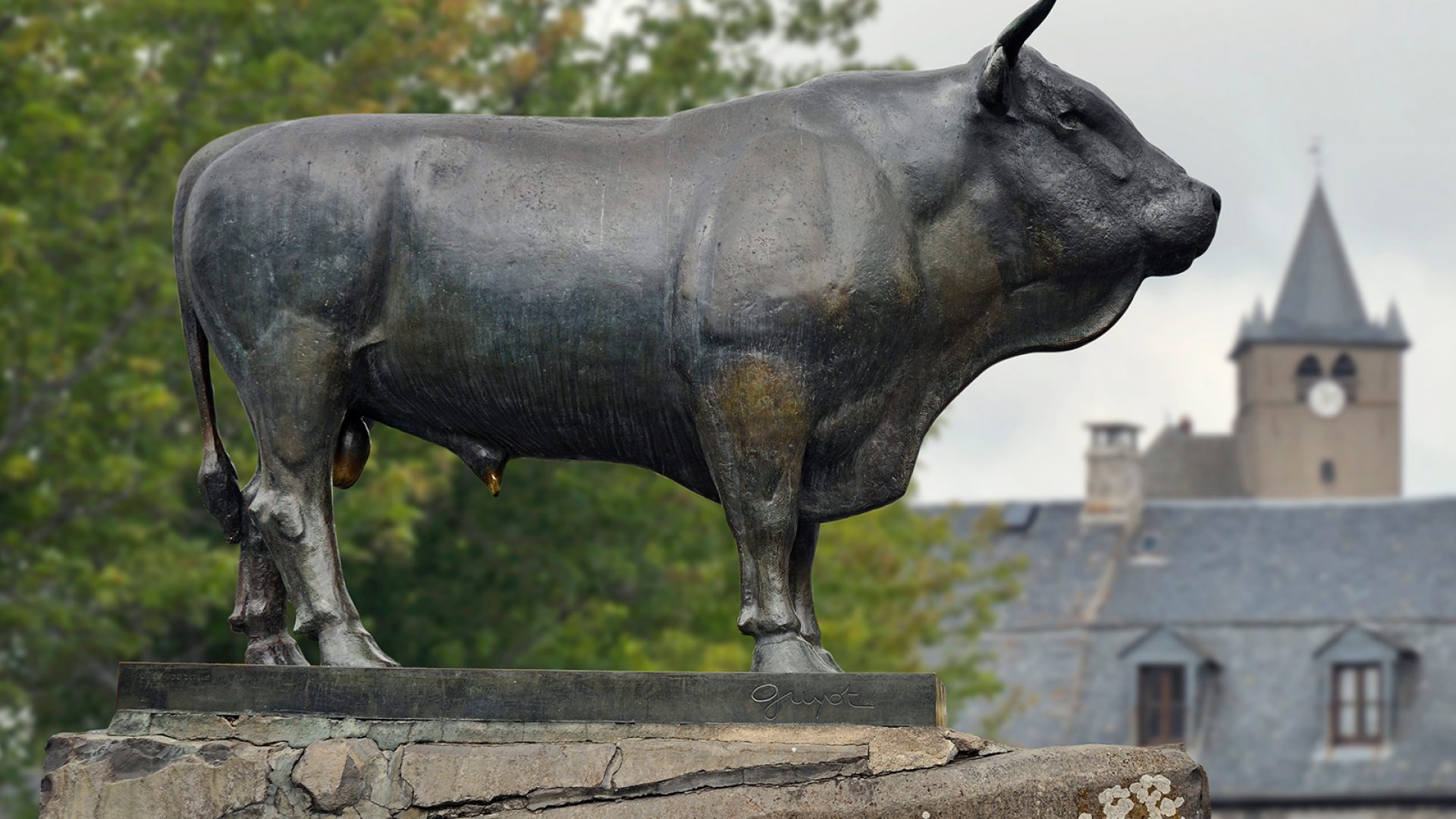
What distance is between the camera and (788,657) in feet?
16.6

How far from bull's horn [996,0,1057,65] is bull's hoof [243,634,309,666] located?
2.11m

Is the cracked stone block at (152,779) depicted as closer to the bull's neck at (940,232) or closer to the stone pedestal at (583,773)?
the stone pedestal at (583,773)

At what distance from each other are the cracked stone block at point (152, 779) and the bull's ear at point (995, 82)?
2.14 meters

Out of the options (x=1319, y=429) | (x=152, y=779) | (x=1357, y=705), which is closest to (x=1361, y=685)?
(x=1357, y=705)

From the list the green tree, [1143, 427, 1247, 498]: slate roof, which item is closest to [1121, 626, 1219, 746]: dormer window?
the green tree

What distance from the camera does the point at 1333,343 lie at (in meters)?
79.8

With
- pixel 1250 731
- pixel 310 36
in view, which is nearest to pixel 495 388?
pixel 310 36

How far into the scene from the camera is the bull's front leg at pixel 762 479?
198 inches

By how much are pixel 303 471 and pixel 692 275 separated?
101 centimetres

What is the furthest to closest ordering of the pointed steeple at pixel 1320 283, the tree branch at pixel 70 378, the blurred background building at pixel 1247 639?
the pointed steeple at pixel 1320 283, the blurred background building at pixel 1247 639, the tree branch at pixel 70 378

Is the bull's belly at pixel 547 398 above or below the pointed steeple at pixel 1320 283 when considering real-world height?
below

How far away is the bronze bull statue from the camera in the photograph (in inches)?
201

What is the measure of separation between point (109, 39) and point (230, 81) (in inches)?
35.1

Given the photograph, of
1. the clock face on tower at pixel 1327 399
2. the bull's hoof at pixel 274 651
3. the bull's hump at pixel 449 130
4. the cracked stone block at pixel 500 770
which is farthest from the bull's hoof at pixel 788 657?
the clock face on tower at pixel 1327 399
